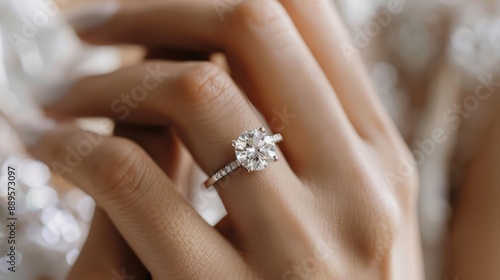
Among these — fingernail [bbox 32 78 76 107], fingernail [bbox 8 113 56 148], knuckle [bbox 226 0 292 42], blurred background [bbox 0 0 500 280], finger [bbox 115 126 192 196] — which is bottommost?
blurred background [bbox 0 0 500 280]

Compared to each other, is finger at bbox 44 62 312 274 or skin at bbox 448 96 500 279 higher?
finger at bbox 44 62 312 274

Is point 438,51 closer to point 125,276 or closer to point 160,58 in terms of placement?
point 160,58

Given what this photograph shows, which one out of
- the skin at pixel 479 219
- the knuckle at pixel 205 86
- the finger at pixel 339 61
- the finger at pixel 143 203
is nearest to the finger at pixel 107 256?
the finger at pixel 143 203

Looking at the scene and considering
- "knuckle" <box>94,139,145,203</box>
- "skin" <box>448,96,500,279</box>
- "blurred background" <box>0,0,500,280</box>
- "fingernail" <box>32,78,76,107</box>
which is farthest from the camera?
"blurred background" <box>0,0,500,280</box>

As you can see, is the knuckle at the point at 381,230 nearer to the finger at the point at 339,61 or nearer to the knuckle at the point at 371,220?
the knuckle at the point at 371,220

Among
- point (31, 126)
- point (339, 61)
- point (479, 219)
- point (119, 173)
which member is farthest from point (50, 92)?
point (479, 219)

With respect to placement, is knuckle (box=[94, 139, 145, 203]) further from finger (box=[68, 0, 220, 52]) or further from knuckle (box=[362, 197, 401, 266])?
knuckle (box=[362, 197, 401, 266])

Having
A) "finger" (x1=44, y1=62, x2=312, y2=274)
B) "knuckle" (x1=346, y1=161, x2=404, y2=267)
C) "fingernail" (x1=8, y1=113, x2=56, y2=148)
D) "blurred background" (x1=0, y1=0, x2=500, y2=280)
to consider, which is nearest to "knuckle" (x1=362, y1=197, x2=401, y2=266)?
"knuckle" (x1=346, y1=161, x2=404, y2=267)
